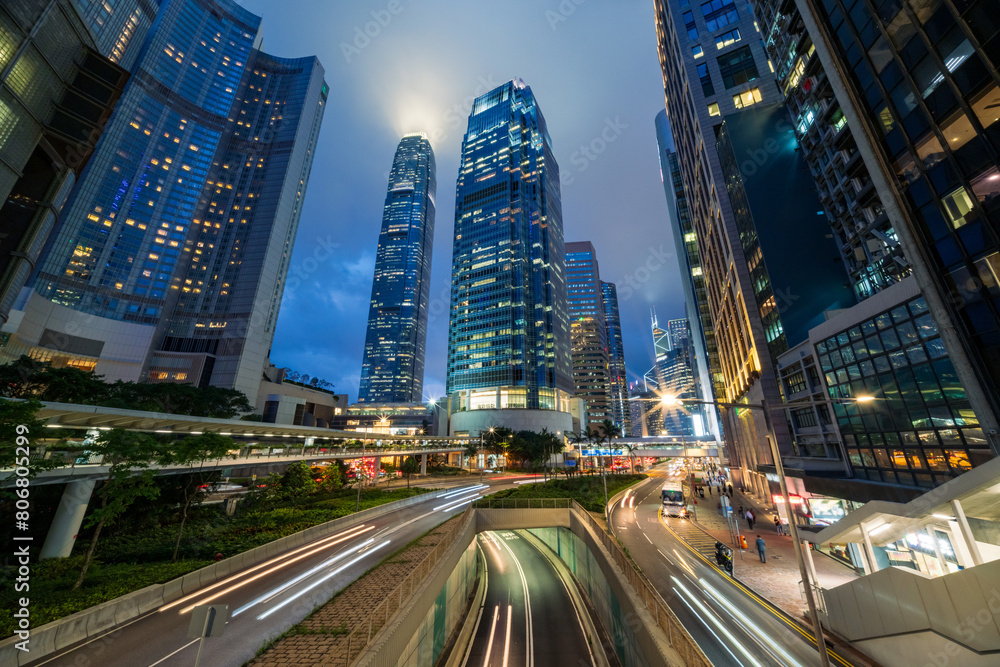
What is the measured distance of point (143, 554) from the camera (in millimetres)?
19328

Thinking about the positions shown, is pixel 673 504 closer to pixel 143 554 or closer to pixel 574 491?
pixel 574 491

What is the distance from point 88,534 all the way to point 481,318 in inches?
4028

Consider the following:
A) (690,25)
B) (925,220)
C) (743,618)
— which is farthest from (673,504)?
(690,25)

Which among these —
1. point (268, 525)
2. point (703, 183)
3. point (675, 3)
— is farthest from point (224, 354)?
point (675, 3)

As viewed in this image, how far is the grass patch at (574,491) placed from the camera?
35053 millimetres

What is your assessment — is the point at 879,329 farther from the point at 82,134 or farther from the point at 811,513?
the point at 82,134

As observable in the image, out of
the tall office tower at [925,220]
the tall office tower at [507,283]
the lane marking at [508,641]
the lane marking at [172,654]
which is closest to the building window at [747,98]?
the tall office tower at [925,220]

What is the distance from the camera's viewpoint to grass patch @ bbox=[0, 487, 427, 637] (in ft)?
42.9

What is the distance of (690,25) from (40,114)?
237ft

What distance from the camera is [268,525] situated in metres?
26.0

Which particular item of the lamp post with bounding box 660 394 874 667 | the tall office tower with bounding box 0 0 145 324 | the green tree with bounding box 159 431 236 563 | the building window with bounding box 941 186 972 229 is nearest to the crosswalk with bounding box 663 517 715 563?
the lamp post with bounding box 660 394 874 667

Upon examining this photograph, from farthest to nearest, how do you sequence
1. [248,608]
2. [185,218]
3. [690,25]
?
[185,218] → [690,25] → [248,608]

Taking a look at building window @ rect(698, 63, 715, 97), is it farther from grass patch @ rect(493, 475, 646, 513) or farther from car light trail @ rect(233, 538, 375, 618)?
car light trail @ rect(233, 538, 375, 618)

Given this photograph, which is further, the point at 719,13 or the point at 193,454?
the point at 719,13
